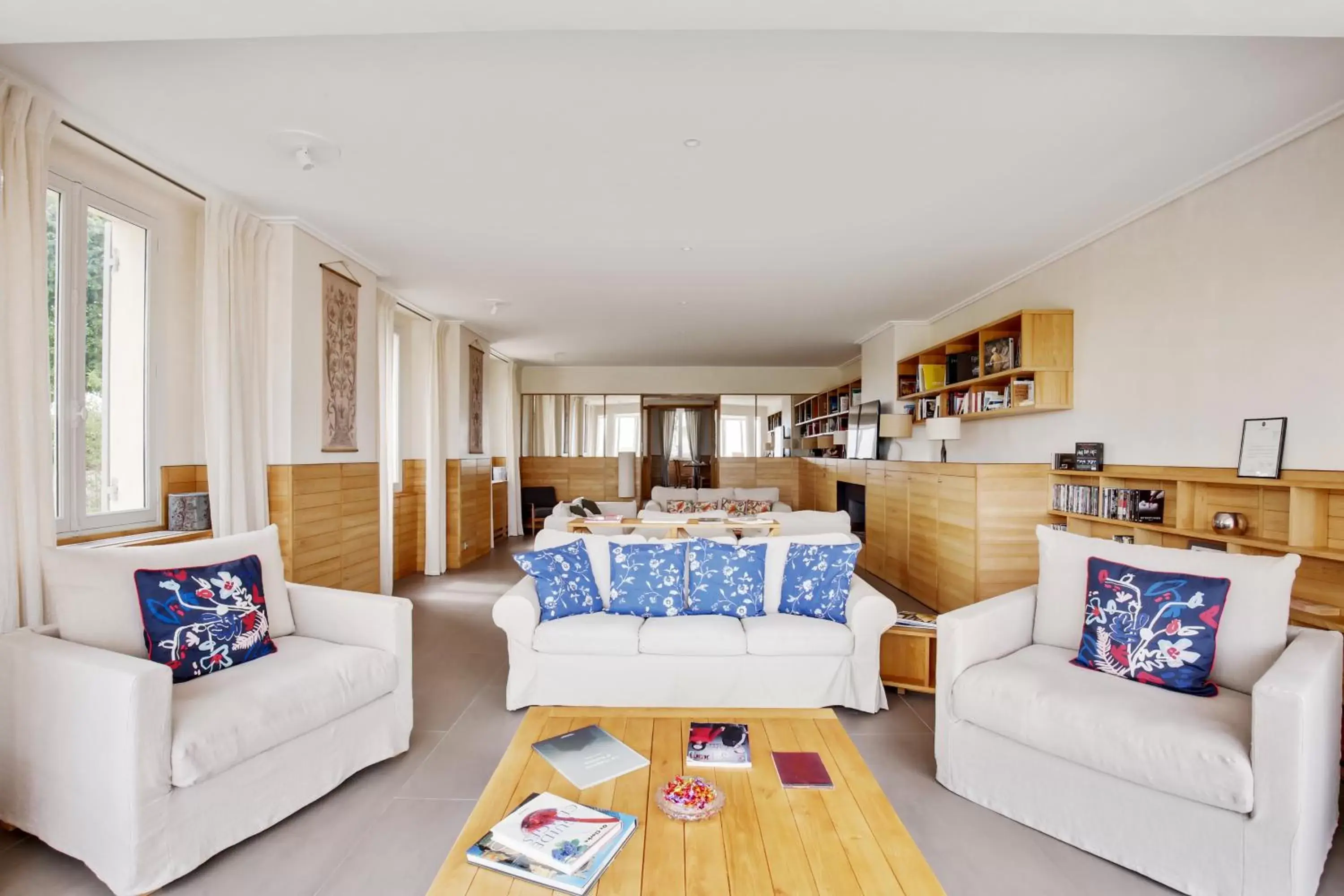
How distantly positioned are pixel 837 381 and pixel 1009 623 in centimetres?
807

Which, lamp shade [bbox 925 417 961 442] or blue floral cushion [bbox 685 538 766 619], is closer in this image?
blue floral cushion [bbox 685 538 766 619]

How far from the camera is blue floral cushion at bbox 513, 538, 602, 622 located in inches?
121

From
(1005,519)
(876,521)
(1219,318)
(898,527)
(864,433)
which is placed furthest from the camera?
(864,433)

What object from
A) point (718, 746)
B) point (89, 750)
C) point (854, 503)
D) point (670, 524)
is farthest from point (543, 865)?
point (854, 503)

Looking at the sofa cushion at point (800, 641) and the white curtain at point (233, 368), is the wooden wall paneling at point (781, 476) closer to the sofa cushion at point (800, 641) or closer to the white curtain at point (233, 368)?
the sofa cushion at point (800, 641)

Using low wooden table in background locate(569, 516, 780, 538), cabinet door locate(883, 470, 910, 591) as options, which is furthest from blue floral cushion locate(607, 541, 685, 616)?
cabinet door locate(883, 470, 910, 591)

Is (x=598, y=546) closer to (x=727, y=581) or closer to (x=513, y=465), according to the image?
(x=727, y=581)

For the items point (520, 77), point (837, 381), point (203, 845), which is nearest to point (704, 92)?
point (520, 77)

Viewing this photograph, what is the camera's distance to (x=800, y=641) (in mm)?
2891

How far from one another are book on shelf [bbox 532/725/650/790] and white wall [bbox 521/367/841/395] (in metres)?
8.60

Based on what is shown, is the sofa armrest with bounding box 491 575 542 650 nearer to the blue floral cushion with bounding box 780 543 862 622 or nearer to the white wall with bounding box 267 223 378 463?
the blue floral cushion with bounding box 780 543 862 622

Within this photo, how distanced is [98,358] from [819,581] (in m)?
3.69

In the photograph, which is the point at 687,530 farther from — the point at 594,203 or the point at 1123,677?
the point at 1123,677

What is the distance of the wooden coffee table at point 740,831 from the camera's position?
1290mm
